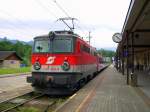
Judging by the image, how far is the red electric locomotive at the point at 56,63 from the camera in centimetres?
1706

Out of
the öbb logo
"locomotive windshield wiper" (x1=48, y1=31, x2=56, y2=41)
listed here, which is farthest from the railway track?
"locomotive windshield wiper" (x1=48, y1=31, x2=56, y2=41)

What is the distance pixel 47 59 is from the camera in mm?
17719

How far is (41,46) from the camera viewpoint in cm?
1820

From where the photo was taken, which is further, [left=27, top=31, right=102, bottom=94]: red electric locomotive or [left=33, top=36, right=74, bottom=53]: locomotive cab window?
[left=33, top=36, right=74, bottom=53]: locomotive cab window

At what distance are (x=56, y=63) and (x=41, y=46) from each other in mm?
1412

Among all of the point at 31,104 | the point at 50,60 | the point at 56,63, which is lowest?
the point at 31,104

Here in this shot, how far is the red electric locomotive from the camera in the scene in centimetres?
1706

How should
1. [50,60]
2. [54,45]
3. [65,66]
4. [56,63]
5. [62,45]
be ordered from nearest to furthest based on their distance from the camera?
[65,66]
[56,63]
[50,60]
[62,45]
[54,45]

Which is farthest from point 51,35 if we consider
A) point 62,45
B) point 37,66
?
point 37,66

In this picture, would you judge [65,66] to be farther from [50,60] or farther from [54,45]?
[54,45]

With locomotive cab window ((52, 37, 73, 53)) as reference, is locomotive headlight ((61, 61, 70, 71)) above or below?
below

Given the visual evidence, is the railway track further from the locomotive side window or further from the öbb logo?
the locomotive side window

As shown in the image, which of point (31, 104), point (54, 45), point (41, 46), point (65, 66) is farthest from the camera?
point (41, 46)

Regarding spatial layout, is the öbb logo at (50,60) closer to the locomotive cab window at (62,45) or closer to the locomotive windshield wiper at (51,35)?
the locomotive cab window at (62,45)
